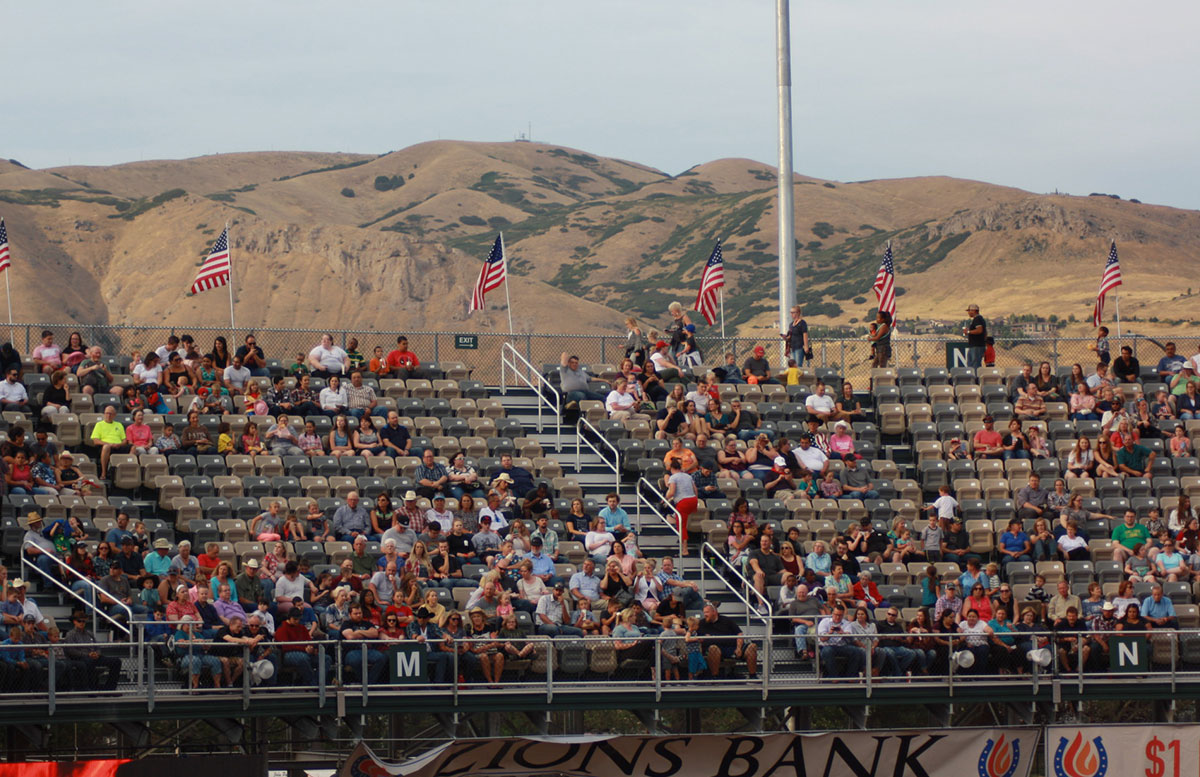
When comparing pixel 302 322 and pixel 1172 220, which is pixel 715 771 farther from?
pixel 1172 220

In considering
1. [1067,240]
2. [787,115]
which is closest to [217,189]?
[1067,240]

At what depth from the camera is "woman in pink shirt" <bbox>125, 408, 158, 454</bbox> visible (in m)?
20.1

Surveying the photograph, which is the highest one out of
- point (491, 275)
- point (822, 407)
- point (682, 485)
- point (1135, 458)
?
point (491, 275)

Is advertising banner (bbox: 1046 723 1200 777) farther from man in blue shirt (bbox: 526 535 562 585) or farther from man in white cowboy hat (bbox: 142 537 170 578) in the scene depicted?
man in white cowboy hat (bbox: 142 537 170 578)

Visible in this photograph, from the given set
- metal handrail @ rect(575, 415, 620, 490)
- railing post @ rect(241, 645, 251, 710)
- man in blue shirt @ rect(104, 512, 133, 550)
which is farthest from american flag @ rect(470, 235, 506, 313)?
railing post @ rect(241, 645, 251, 710)

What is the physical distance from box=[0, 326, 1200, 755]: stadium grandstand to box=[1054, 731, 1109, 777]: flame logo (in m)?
0.59

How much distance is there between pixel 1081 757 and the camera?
17688mm

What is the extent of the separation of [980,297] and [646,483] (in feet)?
265

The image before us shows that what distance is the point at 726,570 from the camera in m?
20.0

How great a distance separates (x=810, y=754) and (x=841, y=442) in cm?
616

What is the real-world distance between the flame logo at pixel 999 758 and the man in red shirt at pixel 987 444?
6.29 meters

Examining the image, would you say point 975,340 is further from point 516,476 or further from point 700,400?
point 516,476

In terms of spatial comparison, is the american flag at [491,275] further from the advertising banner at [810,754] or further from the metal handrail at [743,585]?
the advertising banner at [810,754]

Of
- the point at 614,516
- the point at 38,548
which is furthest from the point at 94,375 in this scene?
the point at 614,516
